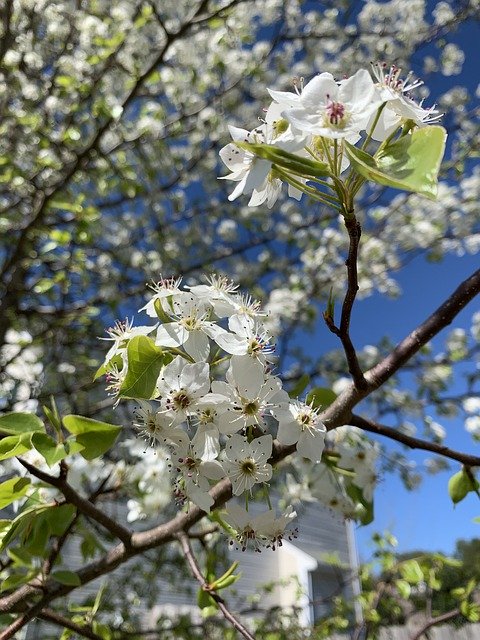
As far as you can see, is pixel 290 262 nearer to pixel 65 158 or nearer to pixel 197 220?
pixel 197 220

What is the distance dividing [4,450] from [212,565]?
0.58m

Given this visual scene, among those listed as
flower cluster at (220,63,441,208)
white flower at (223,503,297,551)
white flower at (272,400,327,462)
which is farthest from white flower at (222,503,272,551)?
flower cluster at (220,63,441,208)

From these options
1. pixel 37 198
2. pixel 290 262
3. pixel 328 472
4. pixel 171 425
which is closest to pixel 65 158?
pixel 37 198

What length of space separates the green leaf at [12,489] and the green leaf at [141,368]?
251 millimetres

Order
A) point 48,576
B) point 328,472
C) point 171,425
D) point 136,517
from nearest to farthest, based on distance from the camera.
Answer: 1. point 171,425
2. point 48,576
3. point 328,472
4. point 136,517

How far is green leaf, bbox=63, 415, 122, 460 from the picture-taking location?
762mm

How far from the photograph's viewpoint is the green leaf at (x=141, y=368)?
72cm

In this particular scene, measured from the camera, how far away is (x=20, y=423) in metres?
0.78

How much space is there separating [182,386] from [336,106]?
0.40m

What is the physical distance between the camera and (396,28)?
18.8 feet

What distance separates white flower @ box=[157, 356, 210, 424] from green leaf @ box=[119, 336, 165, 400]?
2cm

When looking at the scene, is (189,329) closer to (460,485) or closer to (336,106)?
(336,106)

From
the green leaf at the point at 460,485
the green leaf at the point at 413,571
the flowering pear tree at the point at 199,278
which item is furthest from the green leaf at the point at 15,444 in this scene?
the green leaf at the point at 413,571

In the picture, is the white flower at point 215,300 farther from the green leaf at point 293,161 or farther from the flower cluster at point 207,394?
the green leaf at point 293,161
